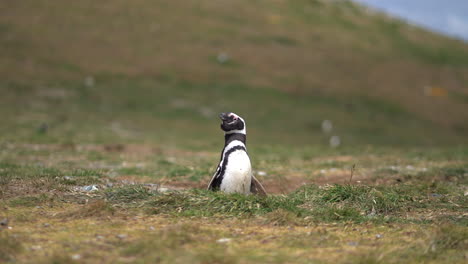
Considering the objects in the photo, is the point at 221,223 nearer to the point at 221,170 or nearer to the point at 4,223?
the point at 221,170

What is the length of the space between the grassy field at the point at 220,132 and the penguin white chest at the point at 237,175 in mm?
532

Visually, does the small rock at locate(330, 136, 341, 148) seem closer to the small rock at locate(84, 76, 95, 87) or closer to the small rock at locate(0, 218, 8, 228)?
the small rock at locate(84, 76, 95, 87)

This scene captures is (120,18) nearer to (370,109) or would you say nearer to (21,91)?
(21,91)

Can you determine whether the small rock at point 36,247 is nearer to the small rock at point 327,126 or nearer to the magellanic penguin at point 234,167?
the magellanic penguin at point 234,167

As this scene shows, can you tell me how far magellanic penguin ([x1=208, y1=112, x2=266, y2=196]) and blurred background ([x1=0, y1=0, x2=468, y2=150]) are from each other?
10391 mm

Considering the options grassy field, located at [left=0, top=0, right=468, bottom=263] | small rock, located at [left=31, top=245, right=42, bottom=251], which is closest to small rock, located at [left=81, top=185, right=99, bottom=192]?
grassy field, located at [left=0, top=0, right=468, bottom=263]

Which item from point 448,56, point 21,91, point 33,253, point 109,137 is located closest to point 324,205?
point 33,253

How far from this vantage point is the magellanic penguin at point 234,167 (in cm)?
816

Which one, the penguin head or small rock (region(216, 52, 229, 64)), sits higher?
small rock (region(216, 52, 229, 64))

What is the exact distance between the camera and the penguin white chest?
26.8 feet

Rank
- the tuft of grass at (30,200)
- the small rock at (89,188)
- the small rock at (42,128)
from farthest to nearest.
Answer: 1. the small rock at (42,128)
2. the small rock at (89,188)
3. the tuft of grass at (30,200)

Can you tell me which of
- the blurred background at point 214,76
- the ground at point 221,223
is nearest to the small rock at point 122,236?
the ground at point 221,223

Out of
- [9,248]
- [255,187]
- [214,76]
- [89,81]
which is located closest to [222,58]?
[214,76]

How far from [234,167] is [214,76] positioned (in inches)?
988
